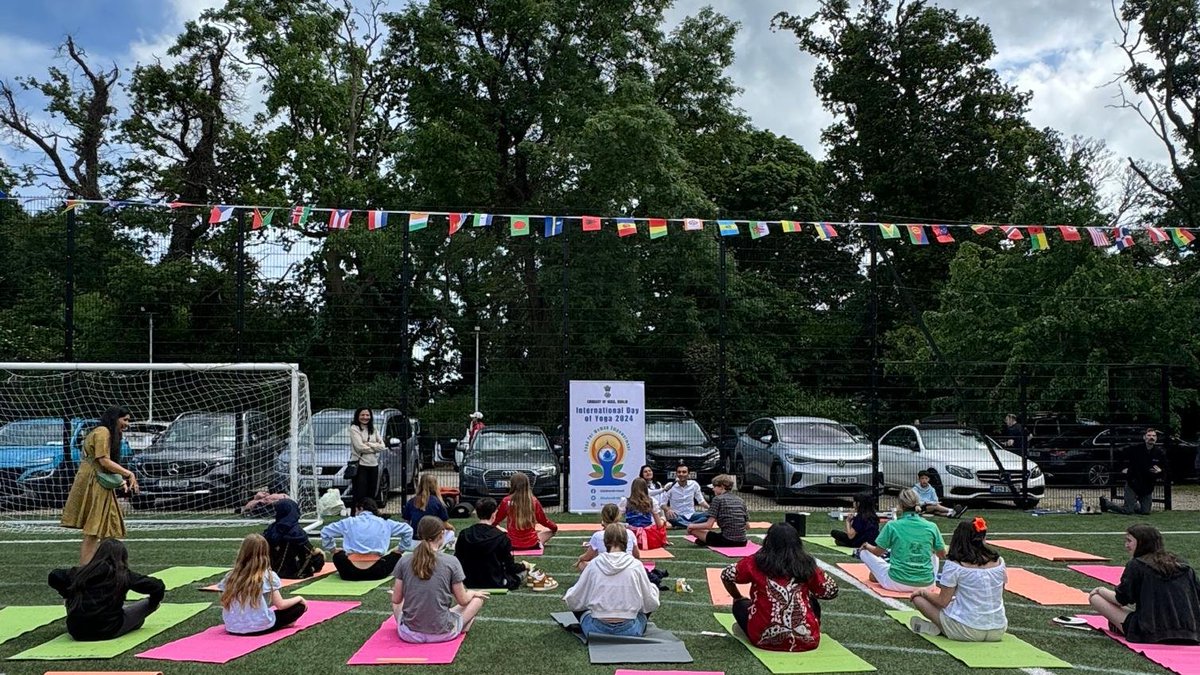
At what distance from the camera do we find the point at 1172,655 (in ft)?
21.9

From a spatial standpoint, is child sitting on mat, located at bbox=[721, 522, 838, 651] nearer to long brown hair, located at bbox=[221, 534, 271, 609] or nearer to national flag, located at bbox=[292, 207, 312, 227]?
long brown hair, located at bbox=[221, 534, 271, 609]

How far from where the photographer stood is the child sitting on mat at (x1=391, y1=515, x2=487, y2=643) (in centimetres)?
691

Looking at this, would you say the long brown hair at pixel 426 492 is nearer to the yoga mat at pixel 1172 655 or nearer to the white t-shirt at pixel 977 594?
the white t-shirt at pixel 977 594

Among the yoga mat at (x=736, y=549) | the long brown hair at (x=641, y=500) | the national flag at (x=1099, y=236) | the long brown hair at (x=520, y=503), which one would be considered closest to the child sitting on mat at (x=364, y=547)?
the long brown hair at (x=520, y=503)

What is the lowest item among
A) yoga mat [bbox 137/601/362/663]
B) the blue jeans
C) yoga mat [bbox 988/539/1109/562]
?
yoga mat [bbox 988/539/1109/562]

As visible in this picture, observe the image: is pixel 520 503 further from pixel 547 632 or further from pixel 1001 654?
pixel 1001 654

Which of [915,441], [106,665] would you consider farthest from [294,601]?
[915,441]

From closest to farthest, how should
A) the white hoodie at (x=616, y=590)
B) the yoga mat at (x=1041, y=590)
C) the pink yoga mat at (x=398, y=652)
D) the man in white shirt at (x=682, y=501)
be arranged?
the pink yoga mat at (x=398, y=652), the white hoodie at (x=616, y=590), the yoga mat at (x=1041, y=590), the man in white shirt at (x=682, y=501)

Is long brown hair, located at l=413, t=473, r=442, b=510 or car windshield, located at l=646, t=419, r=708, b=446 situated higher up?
car windshield, located at l=646, t=419, r=708, b=446

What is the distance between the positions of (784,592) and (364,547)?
491 centimetres

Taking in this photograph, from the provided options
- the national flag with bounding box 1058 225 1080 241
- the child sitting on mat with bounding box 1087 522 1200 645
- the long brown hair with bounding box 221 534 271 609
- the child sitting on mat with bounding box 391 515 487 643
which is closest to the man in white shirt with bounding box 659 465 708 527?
the child sitting on mat with bounding box 391 515 487 643

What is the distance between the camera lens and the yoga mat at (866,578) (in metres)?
8.95

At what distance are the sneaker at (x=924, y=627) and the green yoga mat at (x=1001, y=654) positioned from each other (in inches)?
2.2

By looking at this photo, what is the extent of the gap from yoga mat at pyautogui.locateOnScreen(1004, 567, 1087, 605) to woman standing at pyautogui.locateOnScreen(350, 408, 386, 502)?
8764 mm
